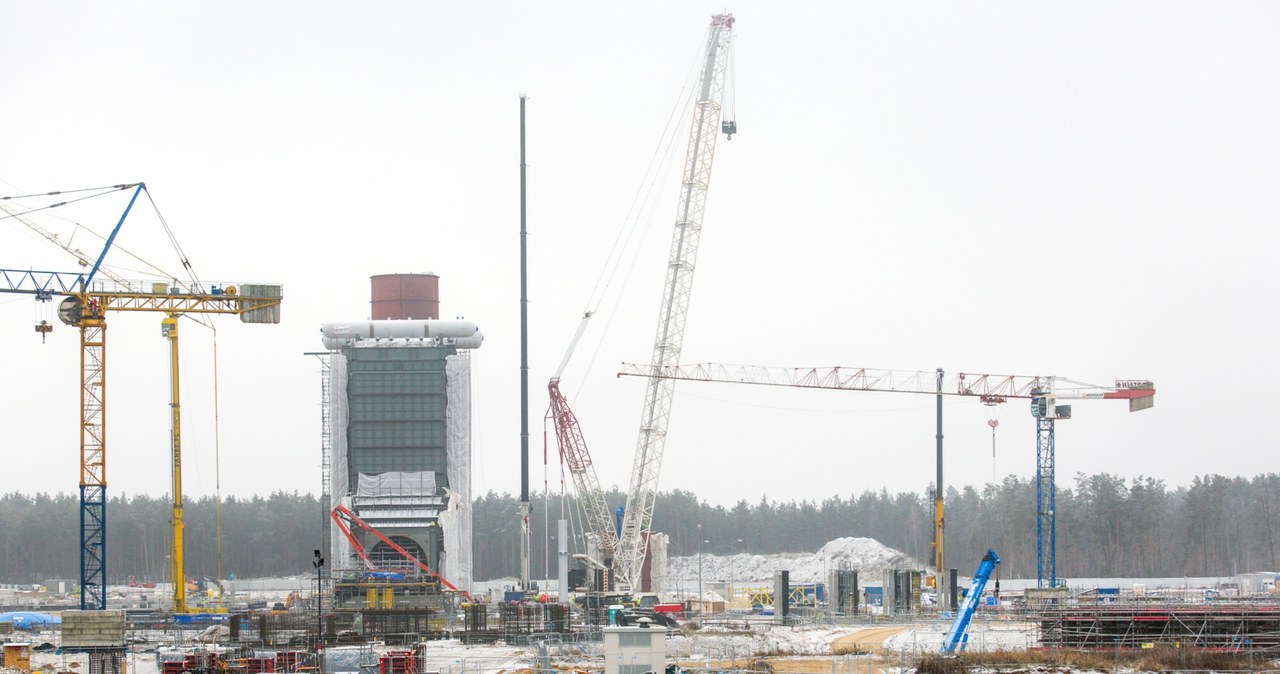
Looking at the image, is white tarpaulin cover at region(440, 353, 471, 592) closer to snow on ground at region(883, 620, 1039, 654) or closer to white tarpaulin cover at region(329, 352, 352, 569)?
white tarpaulin cover at region(329, 352, 352, 569)

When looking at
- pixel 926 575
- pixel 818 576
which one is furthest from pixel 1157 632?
pixel 818 576

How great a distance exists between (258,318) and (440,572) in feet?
79.7

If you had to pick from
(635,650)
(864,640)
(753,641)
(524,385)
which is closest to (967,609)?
(864,640)

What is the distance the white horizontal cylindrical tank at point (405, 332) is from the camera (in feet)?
345

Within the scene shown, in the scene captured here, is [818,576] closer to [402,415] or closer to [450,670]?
[402,415]

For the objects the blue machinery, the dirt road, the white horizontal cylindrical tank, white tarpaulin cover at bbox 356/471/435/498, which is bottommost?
the dirt road

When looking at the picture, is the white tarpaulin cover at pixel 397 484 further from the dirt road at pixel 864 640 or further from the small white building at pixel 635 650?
the small white building at pixel 635 650

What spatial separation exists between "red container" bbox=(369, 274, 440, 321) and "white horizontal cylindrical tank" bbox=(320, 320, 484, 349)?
4.01 metres

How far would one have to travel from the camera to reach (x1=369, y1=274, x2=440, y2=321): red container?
110375 millimetres

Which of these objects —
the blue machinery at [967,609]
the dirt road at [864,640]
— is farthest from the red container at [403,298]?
the blue machinery at [967,609]

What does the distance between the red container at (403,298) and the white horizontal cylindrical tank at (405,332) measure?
401cm

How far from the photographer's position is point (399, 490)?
106m

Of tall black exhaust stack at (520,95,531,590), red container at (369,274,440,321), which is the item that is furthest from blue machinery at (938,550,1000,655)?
red container at (369,274,440,321)

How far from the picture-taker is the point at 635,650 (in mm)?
46438
